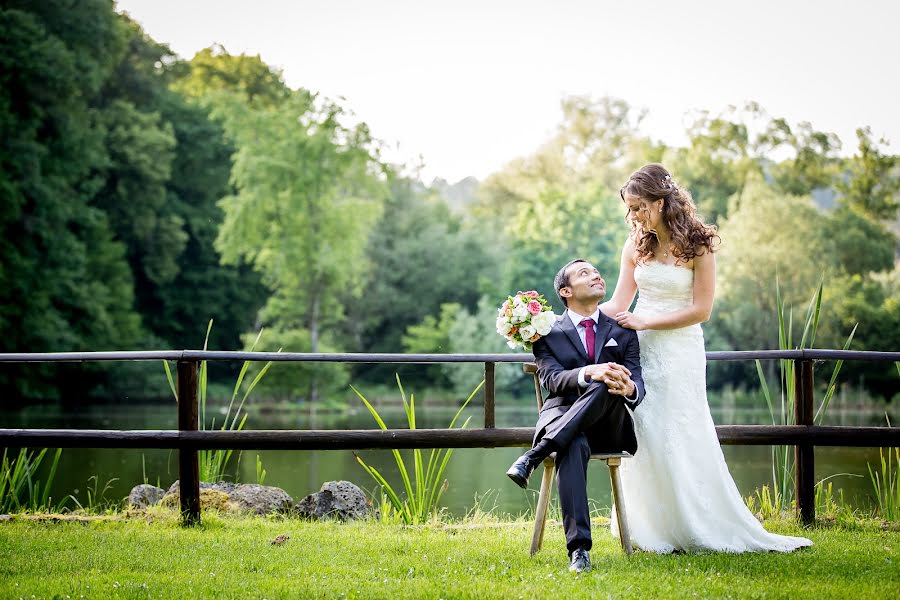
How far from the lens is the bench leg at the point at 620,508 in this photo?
14.3 ft

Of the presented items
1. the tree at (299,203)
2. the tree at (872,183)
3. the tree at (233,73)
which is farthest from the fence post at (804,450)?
→ the tree at (872,183)

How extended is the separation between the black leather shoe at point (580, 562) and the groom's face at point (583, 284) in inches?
46.1

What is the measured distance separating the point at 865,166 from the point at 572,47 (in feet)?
44.7

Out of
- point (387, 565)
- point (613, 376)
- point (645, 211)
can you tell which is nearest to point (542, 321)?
point (613, 376)

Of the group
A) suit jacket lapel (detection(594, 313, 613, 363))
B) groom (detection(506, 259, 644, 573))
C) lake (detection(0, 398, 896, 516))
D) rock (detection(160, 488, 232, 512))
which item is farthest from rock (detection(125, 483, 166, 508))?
suit jacket lapel (detection(594, 313, 613, 363))

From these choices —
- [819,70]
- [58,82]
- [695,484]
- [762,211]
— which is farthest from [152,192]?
[695,484]

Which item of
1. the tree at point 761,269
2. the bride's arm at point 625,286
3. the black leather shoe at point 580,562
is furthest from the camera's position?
the tree at point 761,269

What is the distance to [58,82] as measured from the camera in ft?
80.0

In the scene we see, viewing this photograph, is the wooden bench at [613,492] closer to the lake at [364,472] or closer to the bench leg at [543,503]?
the bench leg at [543,503]

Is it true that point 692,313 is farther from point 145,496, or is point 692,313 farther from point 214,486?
point 145,496

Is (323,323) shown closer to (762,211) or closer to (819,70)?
(762,211)

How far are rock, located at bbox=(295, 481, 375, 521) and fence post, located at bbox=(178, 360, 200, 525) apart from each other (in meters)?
1.14

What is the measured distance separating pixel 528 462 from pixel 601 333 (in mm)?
760

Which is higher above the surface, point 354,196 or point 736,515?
point 354,196
